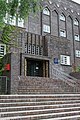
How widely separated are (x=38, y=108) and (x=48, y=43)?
1491 cm

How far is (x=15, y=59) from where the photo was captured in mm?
14164

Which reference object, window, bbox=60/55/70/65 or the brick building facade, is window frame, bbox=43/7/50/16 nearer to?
the brick building facade

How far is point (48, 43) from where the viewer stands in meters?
24.1

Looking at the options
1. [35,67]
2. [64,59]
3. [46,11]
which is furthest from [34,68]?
[46,11]

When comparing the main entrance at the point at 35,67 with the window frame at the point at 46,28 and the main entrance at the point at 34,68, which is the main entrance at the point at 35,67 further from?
the window frame at the point at 46,28

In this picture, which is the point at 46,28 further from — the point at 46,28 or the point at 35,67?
the point at 35,67

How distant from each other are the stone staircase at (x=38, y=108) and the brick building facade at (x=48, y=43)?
3094 millimetres

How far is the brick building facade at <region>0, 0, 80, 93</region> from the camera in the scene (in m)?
21.0

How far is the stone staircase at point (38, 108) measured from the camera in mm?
8609

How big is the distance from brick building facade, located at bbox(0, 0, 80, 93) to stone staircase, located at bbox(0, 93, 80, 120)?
3.09m

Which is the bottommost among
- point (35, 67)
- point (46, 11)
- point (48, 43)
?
point (35, 67)

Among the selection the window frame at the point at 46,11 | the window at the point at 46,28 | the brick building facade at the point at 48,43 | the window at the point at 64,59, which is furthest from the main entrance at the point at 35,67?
the window frame at the point at 46,11

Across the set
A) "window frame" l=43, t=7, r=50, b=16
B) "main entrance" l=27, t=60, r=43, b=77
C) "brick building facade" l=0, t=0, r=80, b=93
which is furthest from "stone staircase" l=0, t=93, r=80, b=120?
"window frame" l=43, t=7, r=50, b=16

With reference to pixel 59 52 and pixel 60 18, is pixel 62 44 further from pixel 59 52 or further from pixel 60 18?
pixel 60 18
